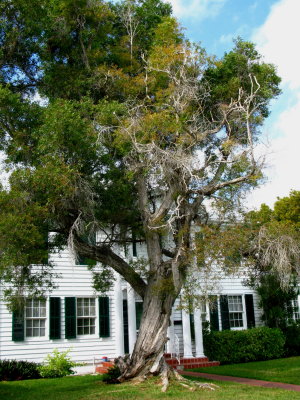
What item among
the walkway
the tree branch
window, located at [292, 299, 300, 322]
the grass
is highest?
the tree branch

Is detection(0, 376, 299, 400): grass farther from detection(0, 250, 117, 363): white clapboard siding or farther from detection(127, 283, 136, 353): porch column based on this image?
detection(127, 283, 136, 353): porch column

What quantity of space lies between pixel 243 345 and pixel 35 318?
29.2 ft

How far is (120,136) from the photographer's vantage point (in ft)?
40.1

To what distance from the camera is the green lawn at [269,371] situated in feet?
45.4

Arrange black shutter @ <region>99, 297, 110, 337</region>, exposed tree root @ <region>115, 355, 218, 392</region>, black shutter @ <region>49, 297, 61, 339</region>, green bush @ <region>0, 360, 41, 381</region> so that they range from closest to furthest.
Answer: exposed tree root @ <region>115, 355, 218, 392</region> < green bush @ <region>0, 360, 41, 381</region> < black shutter @ <region>49, 297, 61, 339</region> < black shutter @ <region>99, 297, 110, 337</region>

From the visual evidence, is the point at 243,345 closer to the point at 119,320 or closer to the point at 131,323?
the point at 131,323

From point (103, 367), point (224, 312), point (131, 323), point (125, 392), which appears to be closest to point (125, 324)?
point (131, 323)

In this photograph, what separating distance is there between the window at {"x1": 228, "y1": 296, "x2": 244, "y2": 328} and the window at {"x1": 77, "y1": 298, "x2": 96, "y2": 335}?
280 inches

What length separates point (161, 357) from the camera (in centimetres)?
1223

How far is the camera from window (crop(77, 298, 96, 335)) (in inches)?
728

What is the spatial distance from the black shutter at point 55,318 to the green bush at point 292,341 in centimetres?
1051

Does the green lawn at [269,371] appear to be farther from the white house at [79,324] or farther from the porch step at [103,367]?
the porch step at [103,367]

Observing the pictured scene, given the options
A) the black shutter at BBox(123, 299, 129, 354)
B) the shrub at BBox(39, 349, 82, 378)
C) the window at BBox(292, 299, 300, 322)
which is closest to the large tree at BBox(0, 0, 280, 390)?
the shrub at BBox(39, 349, 82, 378)

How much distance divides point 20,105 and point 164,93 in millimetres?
3984
